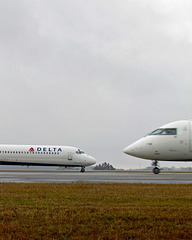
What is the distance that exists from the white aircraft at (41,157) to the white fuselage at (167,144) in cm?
2245

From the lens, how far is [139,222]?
689cm

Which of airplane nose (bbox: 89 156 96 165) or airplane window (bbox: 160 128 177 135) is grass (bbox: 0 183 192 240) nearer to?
airplane window (bbox: 160 128 177 135)

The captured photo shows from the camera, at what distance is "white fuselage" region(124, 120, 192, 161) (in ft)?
92.3

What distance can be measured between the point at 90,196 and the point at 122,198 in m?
1.15

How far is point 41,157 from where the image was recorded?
5116 centimetres

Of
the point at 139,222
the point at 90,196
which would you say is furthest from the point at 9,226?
the point at 90,196

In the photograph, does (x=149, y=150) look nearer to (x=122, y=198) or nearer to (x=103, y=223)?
(x=122, y=198)

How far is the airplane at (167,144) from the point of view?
92.4 ft

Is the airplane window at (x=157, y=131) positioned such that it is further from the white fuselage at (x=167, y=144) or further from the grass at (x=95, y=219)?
the grass at (x=95, y=219)

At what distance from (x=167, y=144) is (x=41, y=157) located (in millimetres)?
27843

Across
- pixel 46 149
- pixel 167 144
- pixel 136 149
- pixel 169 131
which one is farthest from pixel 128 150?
pixel 46 149

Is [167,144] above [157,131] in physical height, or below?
below

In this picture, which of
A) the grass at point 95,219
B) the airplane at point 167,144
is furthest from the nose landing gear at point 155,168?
the grass at point 95,219

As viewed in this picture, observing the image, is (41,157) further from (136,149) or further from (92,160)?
(136,149)
